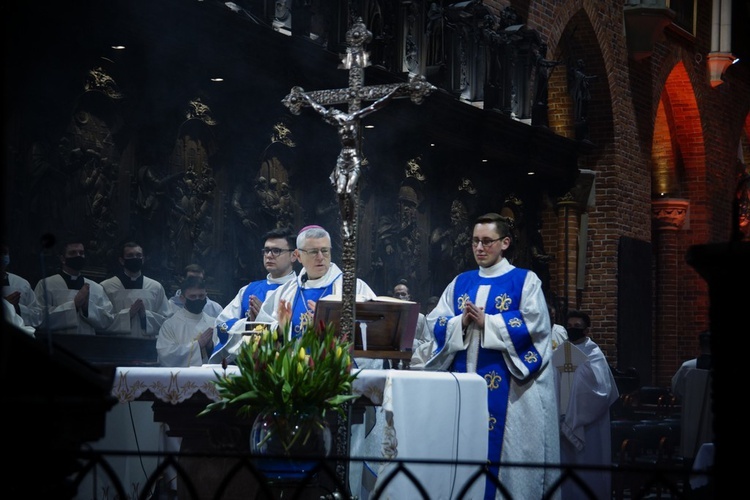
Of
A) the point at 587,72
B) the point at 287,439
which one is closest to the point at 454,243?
the point at 587,72

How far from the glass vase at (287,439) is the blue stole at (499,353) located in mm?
2534

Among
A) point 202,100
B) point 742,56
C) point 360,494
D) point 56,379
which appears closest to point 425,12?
point 202,100

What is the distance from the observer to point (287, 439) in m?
5.14

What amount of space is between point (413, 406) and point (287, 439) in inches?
43.8

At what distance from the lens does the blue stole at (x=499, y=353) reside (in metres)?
7.51

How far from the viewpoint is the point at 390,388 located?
19.4 ft

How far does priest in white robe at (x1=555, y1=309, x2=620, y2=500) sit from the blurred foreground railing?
208 mm

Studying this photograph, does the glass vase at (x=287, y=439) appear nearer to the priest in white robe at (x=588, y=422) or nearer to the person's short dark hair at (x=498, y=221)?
the person's short dark hair at (x=498, y=221)

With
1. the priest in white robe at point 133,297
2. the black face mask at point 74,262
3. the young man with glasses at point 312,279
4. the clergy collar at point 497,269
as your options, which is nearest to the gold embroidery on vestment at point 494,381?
the clergy collar at point 497,269

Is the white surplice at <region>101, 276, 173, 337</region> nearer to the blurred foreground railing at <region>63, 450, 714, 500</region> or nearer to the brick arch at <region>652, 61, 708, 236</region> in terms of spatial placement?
the blurred foreground railing at <region>63, 450, 714, 500</region>

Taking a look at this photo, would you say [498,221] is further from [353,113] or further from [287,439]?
[287,439]

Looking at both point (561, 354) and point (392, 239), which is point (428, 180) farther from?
point (561, 354)

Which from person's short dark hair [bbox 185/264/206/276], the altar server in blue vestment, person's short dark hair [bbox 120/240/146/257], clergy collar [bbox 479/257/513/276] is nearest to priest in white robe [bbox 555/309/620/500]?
the altar server in blue vestment

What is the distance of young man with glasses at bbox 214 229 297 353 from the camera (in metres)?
7.65
